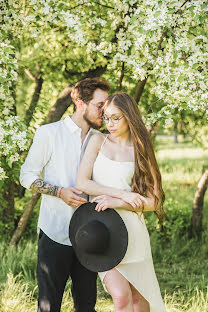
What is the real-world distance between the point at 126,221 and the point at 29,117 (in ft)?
11.3

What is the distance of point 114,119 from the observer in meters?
3.02

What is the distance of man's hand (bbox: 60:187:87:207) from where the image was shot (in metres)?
3.01

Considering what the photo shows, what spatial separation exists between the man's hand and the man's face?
0.57m

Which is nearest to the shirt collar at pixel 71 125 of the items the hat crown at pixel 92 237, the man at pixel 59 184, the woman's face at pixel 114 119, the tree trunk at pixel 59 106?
the man at pixel 59 184

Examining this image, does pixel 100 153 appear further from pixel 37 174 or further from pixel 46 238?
pixel 46 238

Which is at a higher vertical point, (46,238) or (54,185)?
(54,185)

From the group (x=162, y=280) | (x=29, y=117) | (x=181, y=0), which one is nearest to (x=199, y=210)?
(x=162, y=280)

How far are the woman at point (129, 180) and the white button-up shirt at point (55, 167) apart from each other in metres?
0.19

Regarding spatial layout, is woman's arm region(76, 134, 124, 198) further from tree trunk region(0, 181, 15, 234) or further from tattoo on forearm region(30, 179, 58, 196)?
tree trunk region(0, 181, 15, 234)

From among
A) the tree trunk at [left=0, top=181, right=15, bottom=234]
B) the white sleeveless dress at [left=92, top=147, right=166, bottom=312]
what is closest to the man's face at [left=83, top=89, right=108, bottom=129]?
the white sleeveless dress at [left=92, top=147, right=166, bottom=312]

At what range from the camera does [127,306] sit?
2836mm

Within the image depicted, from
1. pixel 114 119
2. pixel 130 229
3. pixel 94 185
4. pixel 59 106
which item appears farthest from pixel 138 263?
pixel 59 106

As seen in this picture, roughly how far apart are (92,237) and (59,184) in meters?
0.55

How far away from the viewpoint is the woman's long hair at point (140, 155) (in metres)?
3.00
